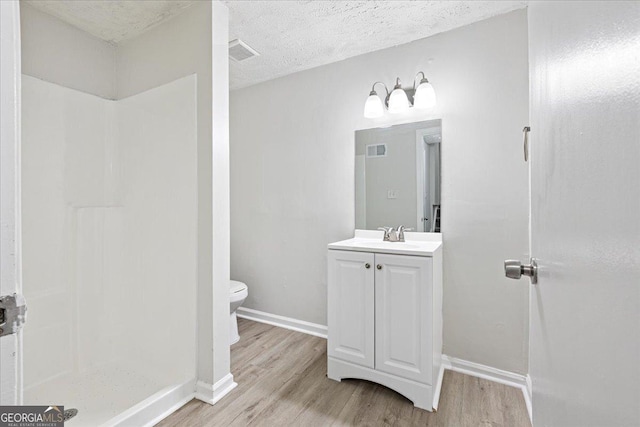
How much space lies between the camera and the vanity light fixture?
6.50ft

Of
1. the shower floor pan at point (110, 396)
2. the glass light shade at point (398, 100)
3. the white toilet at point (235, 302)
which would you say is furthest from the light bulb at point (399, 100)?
the shower floor pan at point (110, 396)

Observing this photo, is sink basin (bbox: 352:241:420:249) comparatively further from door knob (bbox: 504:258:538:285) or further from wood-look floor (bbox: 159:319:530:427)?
door knob (bbox: 504:258:538:285)

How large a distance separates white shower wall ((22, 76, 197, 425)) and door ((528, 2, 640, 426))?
173 centimetres

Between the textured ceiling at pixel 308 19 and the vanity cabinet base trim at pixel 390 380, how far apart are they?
225 centimetres

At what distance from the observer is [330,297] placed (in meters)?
1.92

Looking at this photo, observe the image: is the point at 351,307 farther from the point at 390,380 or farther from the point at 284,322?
the point at 284,322

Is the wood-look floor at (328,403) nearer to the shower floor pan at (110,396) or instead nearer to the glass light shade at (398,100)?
the shower floor pan at (110,396)

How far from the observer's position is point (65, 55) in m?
1.97

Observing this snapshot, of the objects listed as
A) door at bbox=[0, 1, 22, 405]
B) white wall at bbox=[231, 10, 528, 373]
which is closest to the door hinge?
door at bbox=[0, 1, 22, 405]

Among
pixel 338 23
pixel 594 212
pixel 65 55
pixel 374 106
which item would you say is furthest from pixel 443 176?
pixel 65 55

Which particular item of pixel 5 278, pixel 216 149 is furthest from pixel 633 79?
pixel 216 149

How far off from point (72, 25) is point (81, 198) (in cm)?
119

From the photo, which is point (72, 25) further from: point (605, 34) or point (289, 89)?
point (605, 34)

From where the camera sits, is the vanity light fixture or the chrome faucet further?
the chrome faucet
